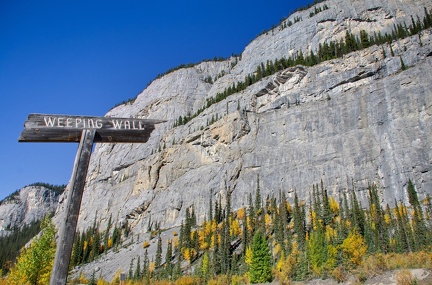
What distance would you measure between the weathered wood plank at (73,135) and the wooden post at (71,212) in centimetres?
18

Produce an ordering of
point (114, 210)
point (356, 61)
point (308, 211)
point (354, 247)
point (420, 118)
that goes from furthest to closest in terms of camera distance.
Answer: point (114, 210) < point (356, 61) < point (308, 211) < point (420, 118) < point (354, 247)

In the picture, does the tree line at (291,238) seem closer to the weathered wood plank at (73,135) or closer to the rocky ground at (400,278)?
the rocky ground at (400,278)

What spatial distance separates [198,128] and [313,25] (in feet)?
194

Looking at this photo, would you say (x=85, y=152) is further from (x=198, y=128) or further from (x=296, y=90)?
(x=198, y=128)

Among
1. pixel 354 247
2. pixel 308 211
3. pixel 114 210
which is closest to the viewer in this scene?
pixel 354 247

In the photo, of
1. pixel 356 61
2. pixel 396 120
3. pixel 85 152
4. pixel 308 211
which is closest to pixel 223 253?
pixel 308 211

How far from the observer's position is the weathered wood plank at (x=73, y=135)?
6.54 m

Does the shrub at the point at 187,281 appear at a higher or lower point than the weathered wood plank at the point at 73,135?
lower

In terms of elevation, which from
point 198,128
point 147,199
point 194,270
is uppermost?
point 198,128

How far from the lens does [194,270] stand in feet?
264

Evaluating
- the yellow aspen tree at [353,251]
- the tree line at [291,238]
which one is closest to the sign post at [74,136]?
the tree line at [291,238]

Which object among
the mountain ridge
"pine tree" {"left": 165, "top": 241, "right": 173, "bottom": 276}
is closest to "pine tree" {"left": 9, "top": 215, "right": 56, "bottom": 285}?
"pine tree" {"left": 165, "top": 241, "right": 173, "bottom": 276}

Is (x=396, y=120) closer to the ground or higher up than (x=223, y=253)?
higher up

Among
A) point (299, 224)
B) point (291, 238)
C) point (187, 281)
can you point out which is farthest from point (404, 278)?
point (291, 238)
